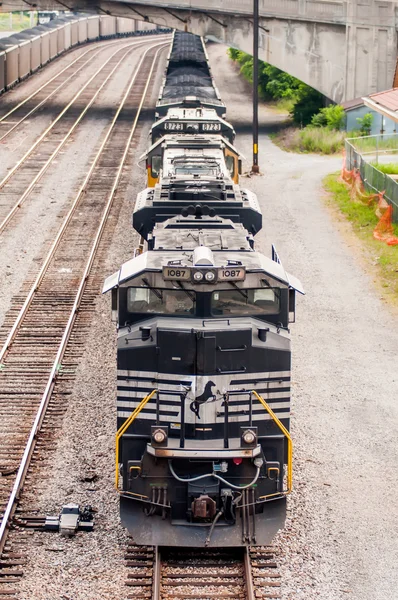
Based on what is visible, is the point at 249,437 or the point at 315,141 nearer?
the point at 249,437

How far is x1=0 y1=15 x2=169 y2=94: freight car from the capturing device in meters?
60.2

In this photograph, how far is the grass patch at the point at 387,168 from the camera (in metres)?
34.0

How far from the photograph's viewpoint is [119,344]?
39.8 ft

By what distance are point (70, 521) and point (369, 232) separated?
60.9ft

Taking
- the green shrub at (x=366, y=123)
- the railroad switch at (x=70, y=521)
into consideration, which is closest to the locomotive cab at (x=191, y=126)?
the railroad switch at (x=70, y=521)

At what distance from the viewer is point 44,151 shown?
137 feet

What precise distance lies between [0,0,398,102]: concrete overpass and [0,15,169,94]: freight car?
39.4 feet

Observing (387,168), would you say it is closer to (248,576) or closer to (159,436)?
(159,436)

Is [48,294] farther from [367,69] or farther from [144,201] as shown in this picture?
[367,69]

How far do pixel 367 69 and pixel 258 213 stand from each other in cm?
3308

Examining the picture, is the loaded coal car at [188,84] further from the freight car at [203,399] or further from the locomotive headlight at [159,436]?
the locomotive headlight at [159,436]

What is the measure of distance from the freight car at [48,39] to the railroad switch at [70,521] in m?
48.0

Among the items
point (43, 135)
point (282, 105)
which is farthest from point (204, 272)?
point (282, 105)

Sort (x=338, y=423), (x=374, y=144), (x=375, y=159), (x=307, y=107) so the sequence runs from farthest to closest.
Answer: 1. (x=307, y=107)
2. (x=374, y=144)
3. (x=375, y=159)
4. (x=338, y=423)
